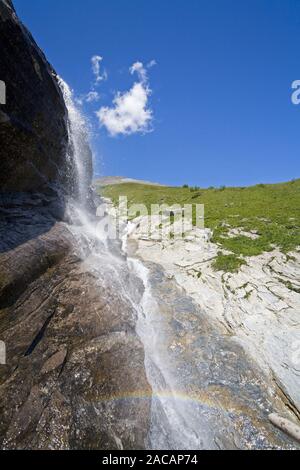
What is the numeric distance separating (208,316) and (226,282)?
9.62 ft

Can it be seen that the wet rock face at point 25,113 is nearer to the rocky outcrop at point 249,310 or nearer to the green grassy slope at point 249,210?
the rocky outcrop at point 249,310

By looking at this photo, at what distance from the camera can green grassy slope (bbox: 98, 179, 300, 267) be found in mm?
20339

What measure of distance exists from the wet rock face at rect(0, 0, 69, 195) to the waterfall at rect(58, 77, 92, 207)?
414 cm

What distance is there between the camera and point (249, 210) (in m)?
28.4

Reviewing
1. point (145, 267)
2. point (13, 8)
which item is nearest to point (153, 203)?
point (145, 267)

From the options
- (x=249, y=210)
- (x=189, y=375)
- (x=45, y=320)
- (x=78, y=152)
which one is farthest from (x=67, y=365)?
(x=249, y=210)

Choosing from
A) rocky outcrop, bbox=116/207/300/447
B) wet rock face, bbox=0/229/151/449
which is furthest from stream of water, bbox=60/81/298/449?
wet rock face, bbox=0/229/151/449

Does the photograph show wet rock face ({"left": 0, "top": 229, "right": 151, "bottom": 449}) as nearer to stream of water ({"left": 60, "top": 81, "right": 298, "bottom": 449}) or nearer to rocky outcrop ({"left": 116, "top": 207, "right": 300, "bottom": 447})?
stream of water ({"left": 60, "top": 81, "right": 298, "bottom": 449})

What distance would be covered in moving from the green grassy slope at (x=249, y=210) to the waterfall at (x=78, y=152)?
11658mm

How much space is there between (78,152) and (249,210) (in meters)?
17.8

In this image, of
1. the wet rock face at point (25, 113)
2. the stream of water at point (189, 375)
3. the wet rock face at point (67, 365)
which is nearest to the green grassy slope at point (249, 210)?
the stream of water at point (189, 375)

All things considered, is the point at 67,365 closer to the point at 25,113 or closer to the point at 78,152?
the point at 25,113

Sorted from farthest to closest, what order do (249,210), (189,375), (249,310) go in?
1. (249,210)
2. (249,310)
3. (189,375)

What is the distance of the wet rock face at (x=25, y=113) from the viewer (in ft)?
42.2
